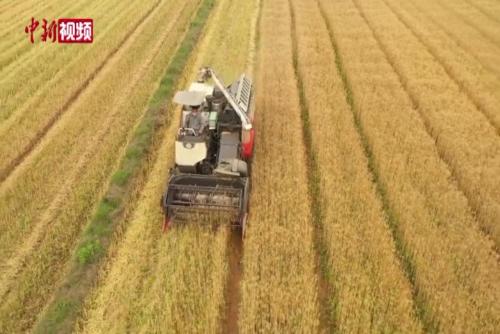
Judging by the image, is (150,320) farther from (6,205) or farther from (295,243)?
(6,205)

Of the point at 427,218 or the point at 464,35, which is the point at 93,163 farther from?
the point at 464,35

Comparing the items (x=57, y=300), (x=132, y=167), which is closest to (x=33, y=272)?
(x=57, y=300)

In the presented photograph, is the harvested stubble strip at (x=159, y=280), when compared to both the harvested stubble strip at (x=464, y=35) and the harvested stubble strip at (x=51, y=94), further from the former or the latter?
the harvested stubble strip at (x=464, y=35)

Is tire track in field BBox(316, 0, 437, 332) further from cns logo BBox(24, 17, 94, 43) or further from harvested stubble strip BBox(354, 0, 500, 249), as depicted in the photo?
cns logo BBox(24, 17, 94, 43)

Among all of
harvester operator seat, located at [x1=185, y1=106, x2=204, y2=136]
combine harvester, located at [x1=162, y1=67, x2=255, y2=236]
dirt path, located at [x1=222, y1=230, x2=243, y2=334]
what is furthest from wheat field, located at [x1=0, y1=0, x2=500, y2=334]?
harvester operator seat, located at [x1=185, y1=106, x2=204, y2=136]

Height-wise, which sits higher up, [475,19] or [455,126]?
[475,19]

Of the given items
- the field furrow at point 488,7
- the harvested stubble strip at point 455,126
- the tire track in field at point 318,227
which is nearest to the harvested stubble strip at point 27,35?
the tire track in field at point 318,227

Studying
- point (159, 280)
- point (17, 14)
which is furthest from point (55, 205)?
point (17, 14)
